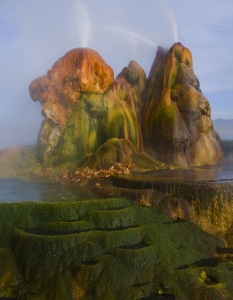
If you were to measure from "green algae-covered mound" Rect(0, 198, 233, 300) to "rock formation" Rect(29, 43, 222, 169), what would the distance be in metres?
7.61

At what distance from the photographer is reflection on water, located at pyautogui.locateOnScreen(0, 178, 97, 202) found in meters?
14.1

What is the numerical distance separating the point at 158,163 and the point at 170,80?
4.31 m

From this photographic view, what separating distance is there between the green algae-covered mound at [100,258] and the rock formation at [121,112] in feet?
25.0

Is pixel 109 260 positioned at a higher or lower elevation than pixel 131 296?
higher

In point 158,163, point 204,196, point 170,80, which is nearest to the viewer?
point 204,196

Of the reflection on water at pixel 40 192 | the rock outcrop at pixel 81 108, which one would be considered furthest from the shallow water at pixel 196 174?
the rock outcrop at pixel 81 108

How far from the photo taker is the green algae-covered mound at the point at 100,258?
9.62 m

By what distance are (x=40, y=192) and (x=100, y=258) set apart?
595cm

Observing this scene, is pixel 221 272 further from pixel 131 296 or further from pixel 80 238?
pixel 80 238

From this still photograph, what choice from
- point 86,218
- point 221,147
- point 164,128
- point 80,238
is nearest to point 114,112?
point 164,128

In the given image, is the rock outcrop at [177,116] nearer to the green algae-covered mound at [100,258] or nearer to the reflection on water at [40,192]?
the reflection on water at [40,192]

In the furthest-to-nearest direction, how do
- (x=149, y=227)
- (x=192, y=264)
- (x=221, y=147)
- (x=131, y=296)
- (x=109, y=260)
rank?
(x=221, y=147), (x=149, y=227), (x=192, y=264), (x=109, y=260), (x=131, y=296)

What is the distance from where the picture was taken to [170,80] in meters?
20.3

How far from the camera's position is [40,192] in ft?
50.8
